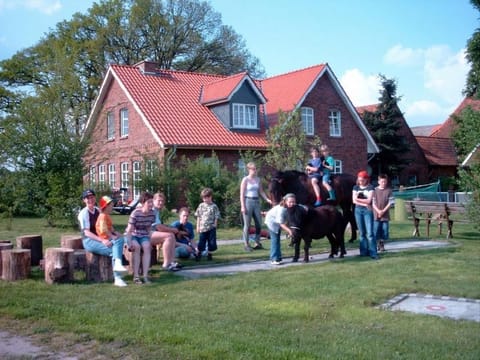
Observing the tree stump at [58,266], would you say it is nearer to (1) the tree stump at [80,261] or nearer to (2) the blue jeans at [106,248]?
(1) the tree stump at [80,261]

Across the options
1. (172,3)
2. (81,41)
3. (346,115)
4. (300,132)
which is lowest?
(300,132)

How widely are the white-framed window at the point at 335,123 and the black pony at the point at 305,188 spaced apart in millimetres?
18059

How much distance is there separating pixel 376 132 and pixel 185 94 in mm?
13670

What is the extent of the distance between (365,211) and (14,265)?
21.5 ft

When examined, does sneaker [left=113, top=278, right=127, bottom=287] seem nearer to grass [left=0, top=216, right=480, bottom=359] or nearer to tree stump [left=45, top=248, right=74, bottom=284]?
grass [left=0, top=216, right=480, bottom=359]

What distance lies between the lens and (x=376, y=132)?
1492 inches

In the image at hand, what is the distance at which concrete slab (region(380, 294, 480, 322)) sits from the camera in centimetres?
722

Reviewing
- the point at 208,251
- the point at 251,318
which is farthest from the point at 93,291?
the point at 208,251

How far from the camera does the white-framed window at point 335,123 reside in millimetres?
33250

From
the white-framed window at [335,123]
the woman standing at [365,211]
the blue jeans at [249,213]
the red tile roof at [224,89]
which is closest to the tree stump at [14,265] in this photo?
the blue jeans at [249,213]

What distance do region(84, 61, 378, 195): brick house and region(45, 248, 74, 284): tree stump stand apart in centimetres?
1588

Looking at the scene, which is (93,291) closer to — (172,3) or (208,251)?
(208,251)

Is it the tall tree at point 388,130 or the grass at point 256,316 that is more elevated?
the tall tree at point 388,130

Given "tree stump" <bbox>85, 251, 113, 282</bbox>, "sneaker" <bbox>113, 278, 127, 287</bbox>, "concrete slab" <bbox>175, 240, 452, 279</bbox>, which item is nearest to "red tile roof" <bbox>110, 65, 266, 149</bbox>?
"concrete slab" <bbox>175, 240, 452, 279</bbox>
